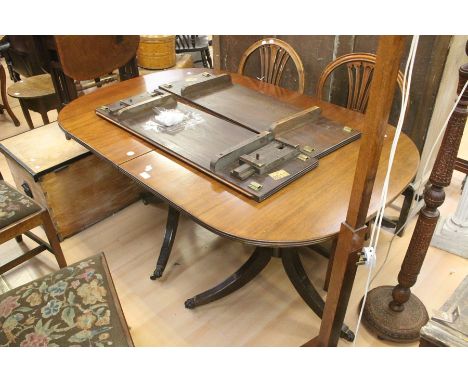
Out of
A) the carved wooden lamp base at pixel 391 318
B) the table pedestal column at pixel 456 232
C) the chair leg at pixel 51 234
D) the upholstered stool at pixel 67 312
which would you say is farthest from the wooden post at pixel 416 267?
the chair leg at pixel 51 234

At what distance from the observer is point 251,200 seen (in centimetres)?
130

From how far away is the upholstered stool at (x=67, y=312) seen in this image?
1.18 meters

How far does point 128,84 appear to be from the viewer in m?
2.19

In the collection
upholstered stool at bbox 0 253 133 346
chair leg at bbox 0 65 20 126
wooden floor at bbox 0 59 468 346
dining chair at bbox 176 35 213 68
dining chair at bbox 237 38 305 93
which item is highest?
dining chair at bbox 237 38 305 93

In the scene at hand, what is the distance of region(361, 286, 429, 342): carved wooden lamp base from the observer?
5.65 feet

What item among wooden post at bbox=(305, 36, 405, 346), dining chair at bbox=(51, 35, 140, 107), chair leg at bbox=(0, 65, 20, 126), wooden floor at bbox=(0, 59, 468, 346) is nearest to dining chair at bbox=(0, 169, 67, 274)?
wooden floor at bbox=(0, 59, 468, 346)

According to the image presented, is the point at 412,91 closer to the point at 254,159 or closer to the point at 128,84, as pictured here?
the point at 254,159

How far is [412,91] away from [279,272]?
112cm

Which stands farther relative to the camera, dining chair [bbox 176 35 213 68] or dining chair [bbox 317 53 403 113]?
dining chair [bbox 176 35 213 68]

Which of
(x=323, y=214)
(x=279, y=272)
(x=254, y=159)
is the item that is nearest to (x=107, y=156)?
(x=254, y=159)

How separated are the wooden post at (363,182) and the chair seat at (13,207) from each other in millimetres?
1250

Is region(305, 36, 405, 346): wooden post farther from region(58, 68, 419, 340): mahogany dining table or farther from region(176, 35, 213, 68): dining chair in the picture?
region(176, 35, 213, 68): dining chair

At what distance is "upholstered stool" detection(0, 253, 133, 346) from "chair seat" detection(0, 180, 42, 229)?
451 millimetres

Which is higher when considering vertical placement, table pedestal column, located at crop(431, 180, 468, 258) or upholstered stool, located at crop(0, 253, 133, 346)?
upholstered stool, located at crop(0, 253, 133, 346)
